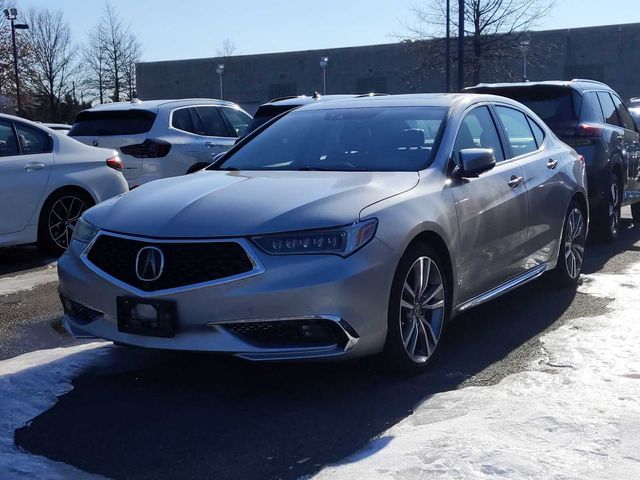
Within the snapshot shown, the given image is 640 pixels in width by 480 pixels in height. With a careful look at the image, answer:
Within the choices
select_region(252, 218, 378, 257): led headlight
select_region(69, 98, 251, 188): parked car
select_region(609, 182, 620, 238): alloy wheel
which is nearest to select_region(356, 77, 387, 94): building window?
select_region(69, 98, 251, 188): parked car

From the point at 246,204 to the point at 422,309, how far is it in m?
1.13

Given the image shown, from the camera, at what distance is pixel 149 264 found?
13.6 feet

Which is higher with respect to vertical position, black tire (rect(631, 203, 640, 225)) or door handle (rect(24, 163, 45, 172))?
door handle (rect(24, 163, 45, 172))

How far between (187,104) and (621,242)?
588 cm

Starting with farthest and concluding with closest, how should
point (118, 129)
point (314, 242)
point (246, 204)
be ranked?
Result: point (118, 129) < point (246, 204) < point (314, 242)

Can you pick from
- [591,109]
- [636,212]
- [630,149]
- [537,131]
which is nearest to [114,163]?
[537,131]

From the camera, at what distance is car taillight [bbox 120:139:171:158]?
35.2 feet

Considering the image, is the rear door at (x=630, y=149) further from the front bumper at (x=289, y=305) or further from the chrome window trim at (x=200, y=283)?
the chrome window trim at (x=200, y=283)

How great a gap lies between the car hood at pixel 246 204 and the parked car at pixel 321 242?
0.01 m

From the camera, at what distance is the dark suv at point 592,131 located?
8812 mm

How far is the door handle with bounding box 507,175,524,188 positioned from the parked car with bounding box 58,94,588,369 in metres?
0.02

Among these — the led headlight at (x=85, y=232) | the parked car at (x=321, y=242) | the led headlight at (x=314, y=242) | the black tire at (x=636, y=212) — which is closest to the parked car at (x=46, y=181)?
the parked car at (x=321, y=242)

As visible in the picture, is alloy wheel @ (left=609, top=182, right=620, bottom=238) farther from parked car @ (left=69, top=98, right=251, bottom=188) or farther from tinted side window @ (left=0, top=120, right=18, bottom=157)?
tinted side window @ (left=0, top=120, right=18, bottom=157)

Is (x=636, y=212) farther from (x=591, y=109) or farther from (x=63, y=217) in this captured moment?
(x=63, y=217)
